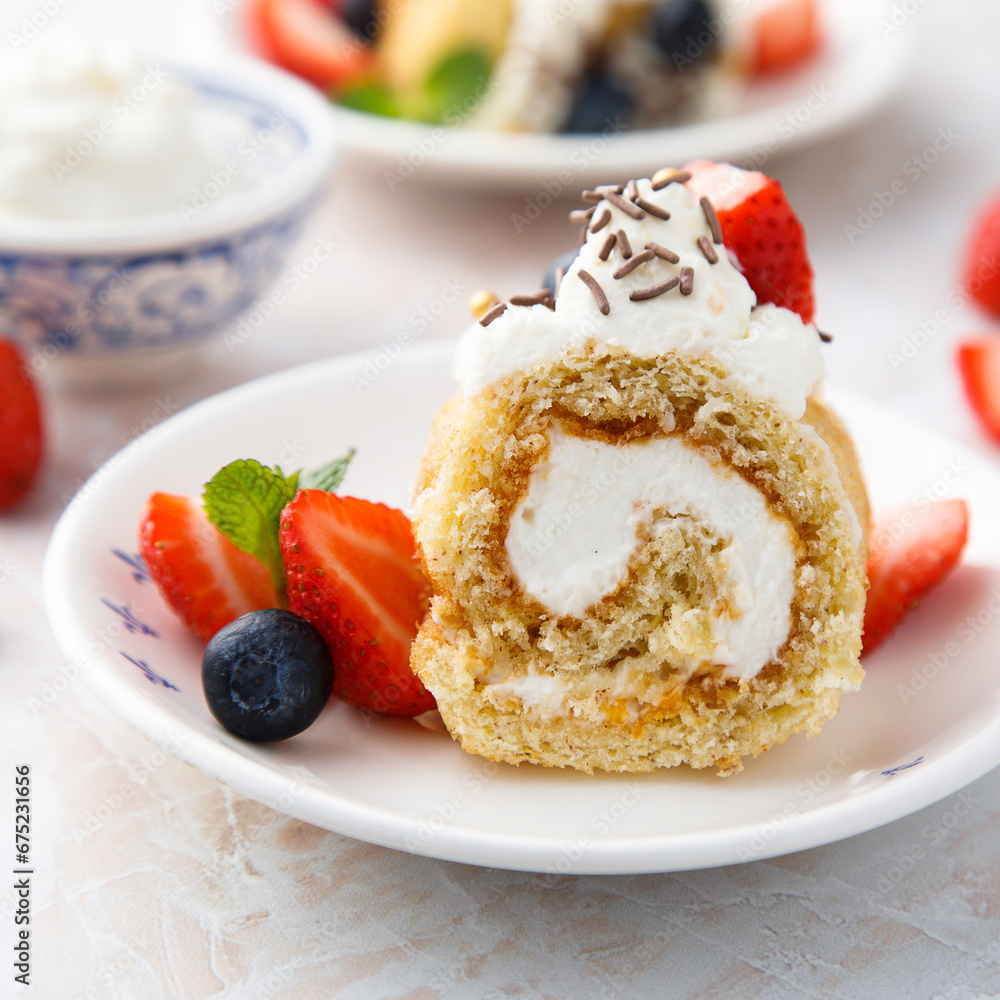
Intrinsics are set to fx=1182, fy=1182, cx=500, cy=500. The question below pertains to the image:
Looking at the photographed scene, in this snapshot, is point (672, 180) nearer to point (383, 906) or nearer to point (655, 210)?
point (655, 210)

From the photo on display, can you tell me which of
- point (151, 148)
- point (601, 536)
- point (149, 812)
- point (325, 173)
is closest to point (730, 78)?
point (325, 173)

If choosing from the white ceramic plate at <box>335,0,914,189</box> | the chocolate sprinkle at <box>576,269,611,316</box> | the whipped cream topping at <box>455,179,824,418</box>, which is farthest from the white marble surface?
the white ceramic plate at <box>335,0,914,189</box>

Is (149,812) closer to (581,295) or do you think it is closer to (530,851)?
(530,851)

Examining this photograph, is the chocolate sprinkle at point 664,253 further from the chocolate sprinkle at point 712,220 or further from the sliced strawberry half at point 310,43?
the sliced strawberry half at point 310,43

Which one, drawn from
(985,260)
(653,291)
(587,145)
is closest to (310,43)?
(587,145)

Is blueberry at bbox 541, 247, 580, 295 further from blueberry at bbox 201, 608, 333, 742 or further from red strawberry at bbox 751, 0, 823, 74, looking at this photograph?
red strawberry at bbox 751, 0, 823, 74
